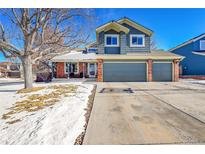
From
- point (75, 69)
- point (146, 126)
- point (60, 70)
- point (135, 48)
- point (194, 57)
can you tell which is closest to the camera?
point (146, 126)

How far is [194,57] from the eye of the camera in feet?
66.2

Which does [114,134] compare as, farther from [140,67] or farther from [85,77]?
[85,77]

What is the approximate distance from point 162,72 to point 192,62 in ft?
27.6

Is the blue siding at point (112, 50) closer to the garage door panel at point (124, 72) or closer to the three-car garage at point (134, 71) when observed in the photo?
the three-car garage at point (134, 71)

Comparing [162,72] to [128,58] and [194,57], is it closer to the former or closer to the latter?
[128,58]

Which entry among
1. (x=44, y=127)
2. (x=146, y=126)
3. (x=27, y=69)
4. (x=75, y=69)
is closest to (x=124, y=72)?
(x=75, y=69)

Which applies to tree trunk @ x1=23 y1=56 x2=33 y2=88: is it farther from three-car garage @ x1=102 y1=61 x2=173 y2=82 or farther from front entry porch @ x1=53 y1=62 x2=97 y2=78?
front entry porch @ x1=53 y1=62 x2=97 y2=78

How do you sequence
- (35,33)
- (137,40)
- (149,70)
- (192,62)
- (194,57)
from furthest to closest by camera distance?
(192,62), (194,57), (137,40), (149,70), (35,33)

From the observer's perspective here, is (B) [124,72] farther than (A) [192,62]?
No

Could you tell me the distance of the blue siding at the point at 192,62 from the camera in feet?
65.4

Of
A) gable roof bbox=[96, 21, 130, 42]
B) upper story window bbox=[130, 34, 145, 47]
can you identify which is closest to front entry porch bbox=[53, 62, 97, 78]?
gable roof bbox=[96, 21, 130, 42]

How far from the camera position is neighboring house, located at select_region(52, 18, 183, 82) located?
14.7 m

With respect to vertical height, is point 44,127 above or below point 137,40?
below

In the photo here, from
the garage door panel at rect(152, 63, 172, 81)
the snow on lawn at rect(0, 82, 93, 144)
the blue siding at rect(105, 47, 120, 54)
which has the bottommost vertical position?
the snow on lawn at rect(0, 82, 93, 144)
